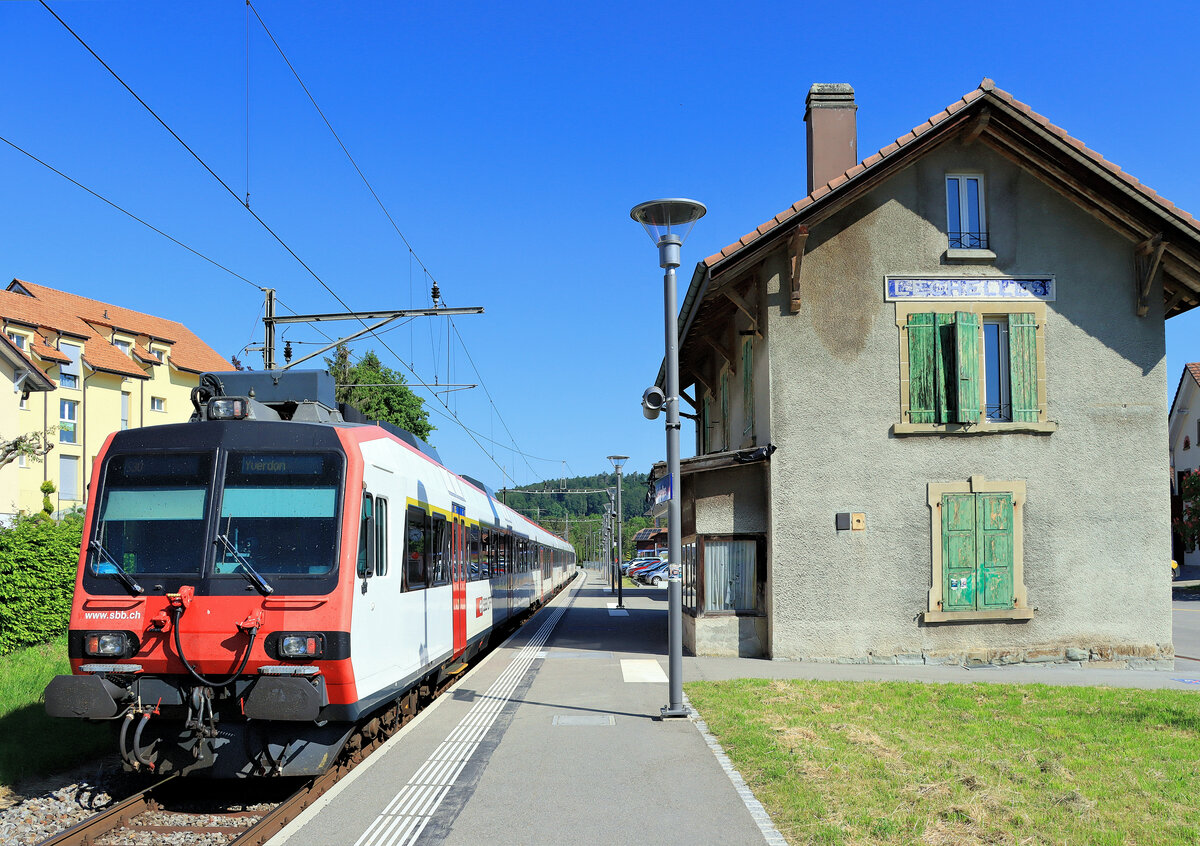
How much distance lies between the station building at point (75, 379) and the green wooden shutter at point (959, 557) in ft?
97.8

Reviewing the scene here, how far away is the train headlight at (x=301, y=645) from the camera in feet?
24.0

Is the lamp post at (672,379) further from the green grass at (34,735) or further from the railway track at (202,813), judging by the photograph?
the green grass at (34,735)

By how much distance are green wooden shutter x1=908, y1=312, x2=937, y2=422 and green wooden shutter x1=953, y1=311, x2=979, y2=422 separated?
0.34 meters

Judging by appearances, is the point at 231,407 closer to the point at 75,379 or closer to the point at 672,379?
the point at 672,379

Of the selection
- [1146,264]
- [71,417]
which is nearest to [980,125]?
[1146,264]

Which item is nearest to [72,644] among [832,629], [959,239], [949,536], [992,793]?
[992,793]

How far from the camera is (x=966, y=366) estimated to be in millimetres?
15391

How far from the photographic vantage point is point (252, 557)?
763cm

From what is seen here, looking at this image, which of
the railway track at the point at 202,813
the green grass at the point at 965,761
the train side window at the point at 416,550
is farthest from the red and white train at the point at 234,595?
the green grass at the point at 965,761

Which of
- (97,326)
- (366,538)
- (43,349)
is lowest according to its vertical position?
(366,538)

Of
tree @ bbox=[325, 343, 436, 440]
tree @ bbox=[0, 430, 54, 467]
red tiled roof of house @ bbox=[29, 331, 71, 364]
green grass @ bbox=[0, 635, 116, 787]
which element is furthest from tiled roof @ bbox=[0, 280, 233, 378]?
green grass @ bbox=[0, 635, 116, 787]

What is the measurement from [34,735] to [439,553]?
431cm

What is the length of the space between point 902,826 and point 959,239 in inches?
453

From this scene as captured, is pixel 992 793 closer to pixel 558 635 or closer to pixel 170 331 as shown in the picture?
pixel 558 635
